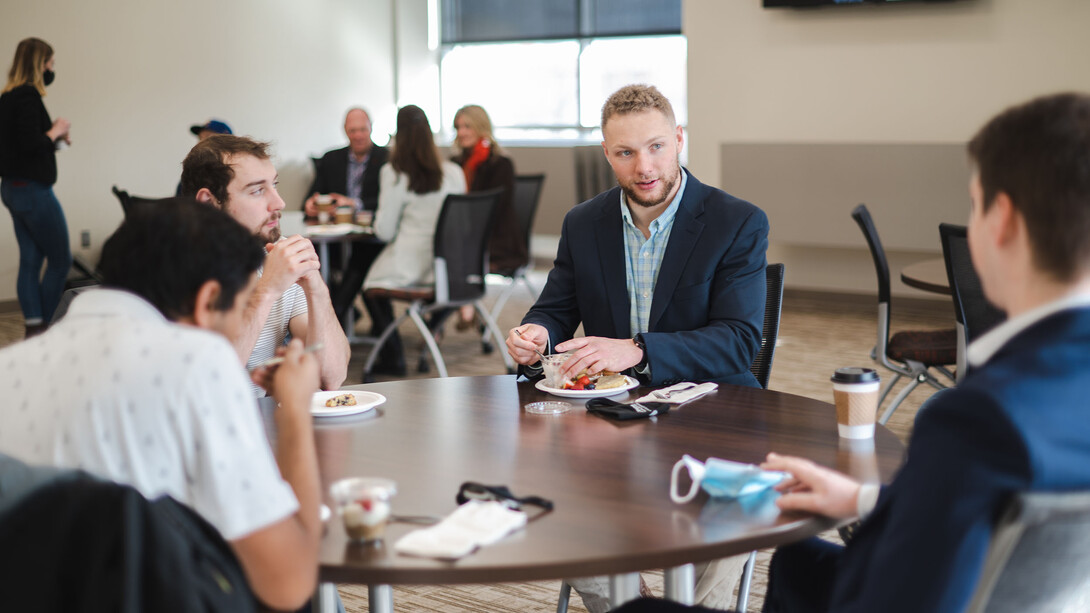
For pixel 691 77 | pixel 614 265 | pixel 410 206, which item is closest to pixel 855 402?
pixel 614 265

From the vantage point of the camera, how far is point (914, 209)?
6402 mm

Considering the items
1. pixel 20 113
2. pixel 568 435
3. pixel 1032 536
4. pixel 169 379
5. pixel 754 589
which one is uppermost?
pixel 20 113

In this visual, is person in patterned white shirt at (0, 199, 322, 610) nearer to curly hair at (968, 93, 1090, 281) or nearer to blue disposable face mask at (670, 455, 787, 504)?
blue disposable face mask at (670, 455, 787, 504)

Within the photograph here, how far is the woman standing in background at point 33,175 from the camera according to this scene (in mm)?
5758

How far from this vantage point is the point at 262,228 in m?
2.41

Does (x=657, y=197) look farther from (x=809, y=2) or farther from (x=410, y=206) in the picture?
(x=809, y=2)

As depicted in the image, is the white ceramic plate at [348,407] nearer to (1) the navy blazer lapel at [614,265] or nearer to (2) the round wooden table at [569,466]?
(2) the round wooden table at [569,466]

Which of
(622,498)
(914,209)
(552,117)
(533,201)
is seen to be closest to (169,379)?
(622,498)

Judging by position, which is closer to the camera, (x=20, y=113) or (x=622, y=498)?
(x=622, y=498)

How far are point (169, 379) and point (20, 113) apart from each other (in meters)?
5.38

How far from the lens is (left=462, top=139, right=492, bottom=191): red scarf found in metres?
6.09

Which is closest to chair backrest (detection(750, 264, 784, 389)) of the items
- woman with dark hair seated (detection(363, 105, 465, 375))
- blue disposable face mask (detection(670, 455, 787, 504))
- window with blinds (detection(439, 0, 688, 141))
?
blue disposable face mask (detection(670, 455, 787, 504))

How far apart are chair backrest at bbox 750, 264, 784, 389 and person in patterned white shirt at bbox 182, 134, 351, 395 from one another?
3.30 feet

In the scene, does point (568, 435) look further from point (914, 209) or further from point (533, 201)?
point (914, 209)
